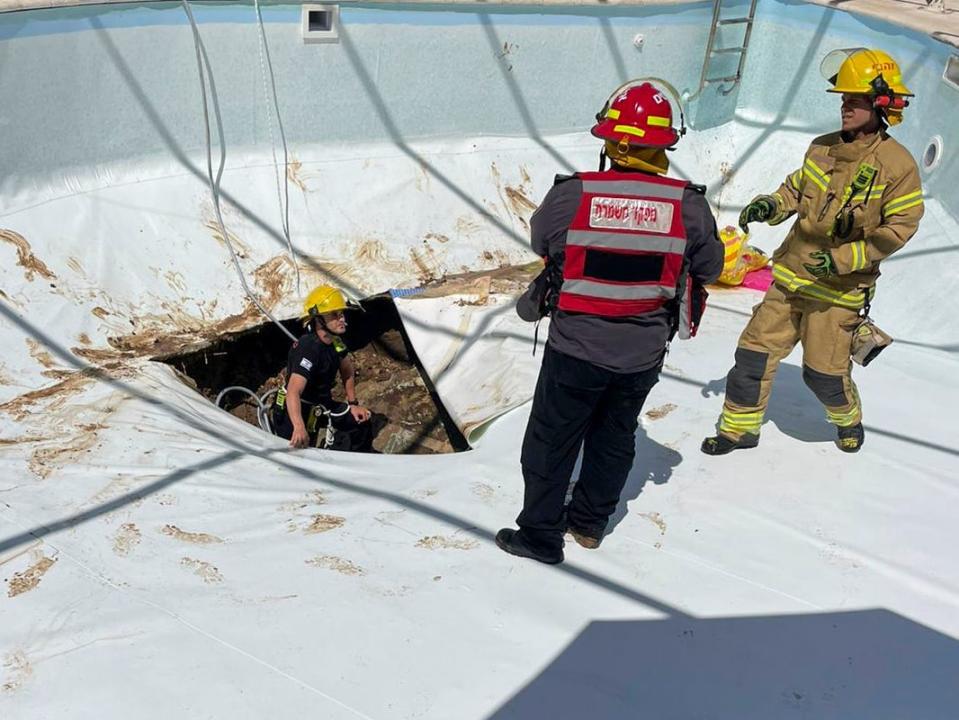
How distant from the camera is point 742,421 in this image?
12.8 feet

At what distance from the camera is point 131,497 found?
11.5 feet

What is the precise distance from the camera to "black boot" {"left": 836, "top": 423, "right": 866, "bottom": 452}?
3.94 metres

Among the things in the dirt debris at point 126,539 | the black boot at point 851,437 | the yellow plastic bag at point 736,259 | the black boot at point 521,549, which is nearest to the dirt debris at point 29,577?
the dirt debris at point 126,539

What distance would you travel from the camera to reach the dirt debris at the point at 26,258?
4898 mm

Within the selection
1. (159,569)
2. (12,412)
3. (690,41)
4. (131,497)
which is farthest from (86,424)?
(690,41)

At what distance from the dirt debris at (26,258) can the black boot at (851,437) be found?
3949 mm

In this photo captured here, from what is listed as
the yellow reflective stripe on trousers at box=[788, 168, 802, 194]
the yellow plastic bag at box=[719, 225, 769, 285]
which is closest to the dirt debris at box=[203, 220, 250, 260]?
the yellow plastic bag at box=[719, 225, 769, 285]

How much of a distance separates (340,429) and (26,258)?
1.86 meters

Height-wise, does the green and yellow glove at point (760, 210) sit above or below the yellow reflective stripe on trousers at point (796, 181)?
below

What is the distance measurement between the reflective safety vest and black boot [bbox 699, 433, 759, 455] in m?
1.39

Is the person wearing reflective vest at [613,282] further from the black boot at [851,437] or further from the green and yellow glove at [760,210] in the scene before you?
the black boot at [851,437]

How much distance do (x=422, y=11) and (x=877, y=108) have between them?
370 centimetres

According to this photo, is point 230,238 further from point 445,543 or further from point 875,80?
point 875,80

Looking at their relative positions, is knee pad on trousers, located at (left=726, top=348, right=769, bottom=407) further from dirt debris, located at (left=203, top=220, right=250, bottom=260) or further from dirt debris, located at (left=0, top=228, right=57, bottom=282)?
dirt debris, located at (left=0, top=228, right=57, bottom=282)
